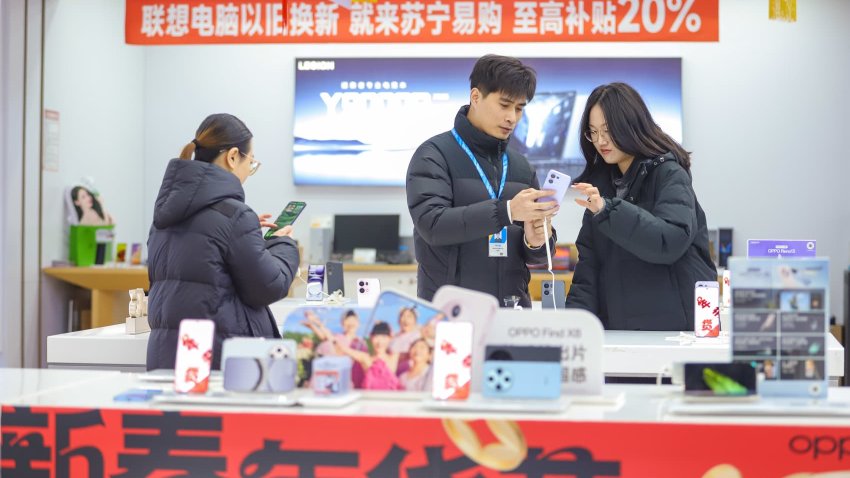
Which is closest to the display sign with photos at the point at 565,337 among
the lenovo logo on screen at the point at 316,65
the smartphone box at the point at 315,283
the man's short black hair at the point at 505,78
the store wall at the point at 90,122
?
the man's short black hair at the point at 505,78

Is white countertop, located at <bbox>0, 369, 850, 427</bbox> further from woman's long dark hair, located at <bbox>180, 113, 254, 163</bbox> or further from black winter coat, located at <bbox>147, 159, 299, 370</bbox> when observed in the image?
woman's long dark hair, located at <bbox>180, 113, 254, 163</bbox>

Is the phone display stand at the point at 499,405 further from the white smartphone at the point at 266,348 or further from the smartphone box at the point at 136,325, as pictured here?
the smartphone box at the point at 136,325

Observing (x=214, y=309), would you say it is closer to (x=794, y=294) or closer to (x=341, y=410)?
(x=341, y=410)

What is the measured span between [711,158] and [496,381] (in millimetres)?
6064

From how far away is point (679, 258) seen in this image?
309 centimetres

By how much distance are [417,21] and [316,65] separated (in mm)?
2640

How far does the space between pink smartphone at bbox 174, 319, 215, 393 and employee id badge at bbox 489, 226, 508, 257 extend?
1383 millimetres

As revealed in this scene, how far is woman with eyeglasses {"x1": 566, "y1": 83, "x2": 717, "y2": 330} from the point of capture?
10.1 feet

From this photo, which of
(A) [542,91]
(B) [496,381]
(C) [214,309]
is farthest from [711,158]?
(B) [496,381]

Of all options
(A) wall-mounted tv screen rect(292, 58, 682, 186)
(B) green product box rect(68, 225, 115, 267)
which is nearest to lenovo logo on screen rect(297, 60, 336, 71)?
(A) wall-mounted tv screen rect(292, 58, 682, 186)

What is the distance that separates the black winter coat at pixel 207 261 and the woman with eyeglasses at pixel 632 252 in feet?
3.24

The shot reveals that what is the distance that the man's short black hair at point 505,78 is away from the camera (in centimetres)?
319

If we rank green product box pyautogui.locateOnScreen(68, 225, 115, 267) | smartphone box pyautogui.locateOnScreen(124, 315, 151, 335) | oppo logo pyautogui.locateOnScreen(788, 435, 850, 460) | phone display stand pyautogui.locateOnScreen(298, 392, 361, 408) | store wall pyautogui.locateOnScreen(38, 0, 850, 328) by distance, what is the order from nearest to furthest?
oppo logo pyautogui.locateOnScreen(788, 435, 850, 460)
phone display stand pyautogui.locateOnScreen(298, 392, 361, 408)
smartphone box pyautogui.locateOnScreen(124, 315, 151, 335)
green product box pyautogui.locateOnScreen(68, 225, 115, 267)
store wall pyautogui.locateOnScreen(38, 0, 850, 328)

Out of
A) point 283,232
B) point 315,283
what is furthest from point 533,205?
point 315,283
